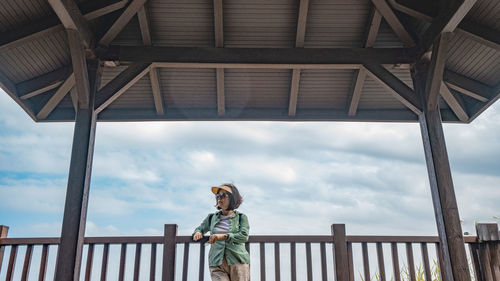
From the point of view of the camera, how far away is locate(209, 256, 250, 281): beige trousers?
425 cm

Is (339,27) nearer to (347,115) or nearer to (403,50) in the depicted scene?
(403,50)

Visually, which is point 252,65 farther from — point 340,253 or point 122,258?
point 122,258

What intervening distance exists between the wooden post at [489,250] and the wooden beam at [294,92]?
123 inches

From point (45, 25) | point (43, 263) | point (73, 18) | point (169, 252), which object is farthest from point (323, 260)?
point (45, 25)

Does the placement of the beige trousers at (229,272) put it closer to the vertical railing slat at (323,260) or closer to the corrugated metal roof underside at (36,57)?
the vertical railing slat at (323,260)

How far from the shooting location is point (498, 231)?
5305 mm

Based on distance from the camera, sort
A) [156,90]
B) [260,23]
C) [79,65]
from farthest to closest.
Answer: [156,90], [260,23], [79,65]

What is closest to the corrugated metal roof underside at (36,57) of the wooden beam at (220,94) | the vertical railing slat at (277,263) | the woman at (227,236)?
the wooden beam at (220,94)

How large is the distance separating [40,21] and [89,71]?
82 centimetres

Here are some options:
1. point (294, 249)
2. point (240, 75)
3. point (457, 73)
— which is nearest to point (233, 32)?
point (240, 75)

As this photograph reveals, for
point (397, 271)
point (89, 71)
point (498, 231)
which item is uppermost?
point (89, 71)

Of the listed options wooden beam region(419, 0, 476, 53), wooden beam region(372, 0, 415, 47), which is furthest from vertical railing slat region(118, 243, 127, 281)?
wooden beam region(419, 0, 476, 53)

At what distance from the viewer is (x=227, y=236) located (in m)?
4.17

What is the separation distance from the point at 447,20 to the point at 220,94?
3.36m
